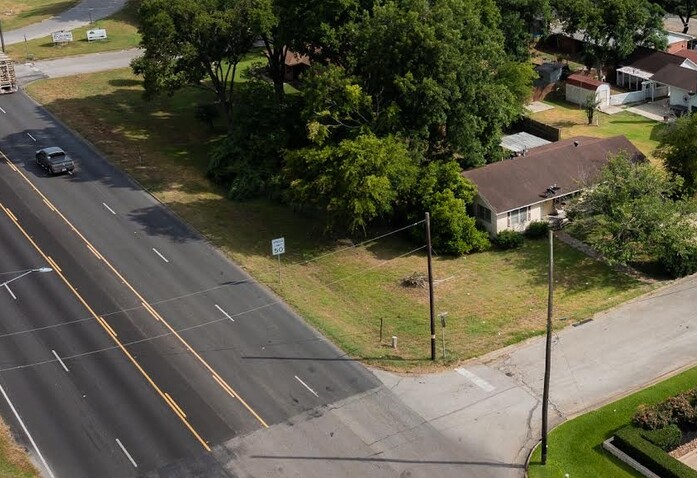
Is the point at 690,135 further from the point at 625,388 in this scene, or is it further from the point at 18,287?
the point at 18,287

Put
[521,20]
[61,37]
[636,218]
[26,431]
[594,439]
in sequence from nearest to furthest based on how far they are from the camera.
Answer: [594,439]
[26,431]
[636,218]
[521,20]
[61,37]

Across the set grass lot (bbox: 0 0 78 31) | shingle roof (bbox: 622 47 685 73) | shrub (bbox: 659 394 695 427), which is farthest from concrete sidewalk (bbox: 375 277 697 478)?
grass lot (bbox: 0 0 78 31)

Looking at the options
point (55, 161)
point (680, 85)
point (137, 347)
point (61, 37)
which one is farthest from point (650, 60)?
point (61, 37)

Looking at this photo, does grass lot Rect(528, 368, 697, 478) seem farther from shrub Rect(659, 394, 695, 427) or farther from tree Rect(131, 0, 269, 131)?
tree Rect(131, 0, 269, 131)

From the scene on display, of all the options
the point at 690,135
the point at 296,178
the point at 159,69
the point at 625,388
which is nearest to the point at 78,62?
the point at 159,69

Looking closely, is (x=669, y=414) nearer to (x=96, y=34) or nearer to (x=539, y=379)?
(x=539, y=379)

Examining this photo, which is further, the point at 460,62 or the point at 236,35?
the point at 236,35
